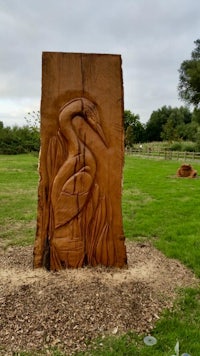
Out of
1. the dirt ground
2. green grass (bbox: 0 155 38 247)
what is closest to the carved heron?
the dirt ground

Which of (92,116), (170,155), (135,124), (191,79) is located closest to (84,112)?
(92,116)

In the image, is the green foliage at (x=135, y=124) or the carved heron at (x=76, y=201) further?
the green foliage at (x=135, y=124)

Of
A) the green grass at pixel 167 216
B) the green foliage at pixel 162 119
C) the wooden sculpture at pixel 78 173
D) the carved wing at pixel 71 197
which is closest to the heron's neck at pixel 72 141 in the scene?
the wooden sculpture at pixel 78 173

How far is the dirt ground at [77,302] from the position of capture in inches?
114

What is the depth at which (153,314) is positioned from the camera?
10.7ft

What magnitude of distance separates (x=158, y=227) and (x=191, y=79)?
29.0 meters

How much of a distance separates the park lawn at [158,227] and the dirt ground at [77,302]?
15 centimetres

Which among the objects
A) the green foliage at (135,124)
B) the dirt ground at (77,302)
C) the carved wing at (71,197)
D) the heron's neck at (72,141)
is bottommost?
the dirt ground at (77,302)

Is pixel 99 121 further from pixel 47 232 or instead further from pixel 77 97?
pixel 47 232

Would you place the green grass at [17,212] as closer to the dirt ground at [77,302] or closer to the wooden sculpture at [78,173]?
the dirt ground at [77,302]

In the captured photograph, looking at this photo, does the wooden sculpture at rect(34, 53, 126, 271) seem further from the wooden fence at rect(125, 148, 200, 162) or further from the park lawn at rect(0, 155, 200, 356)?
the wooden fence at rect(125, 148, 200, 162)

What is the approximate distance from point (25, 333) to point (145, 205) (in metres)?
5.90

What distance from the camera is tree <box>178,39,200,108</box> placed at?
3203 cm

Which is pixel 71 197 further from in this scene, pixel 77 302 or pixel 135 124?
pixel 135 124
